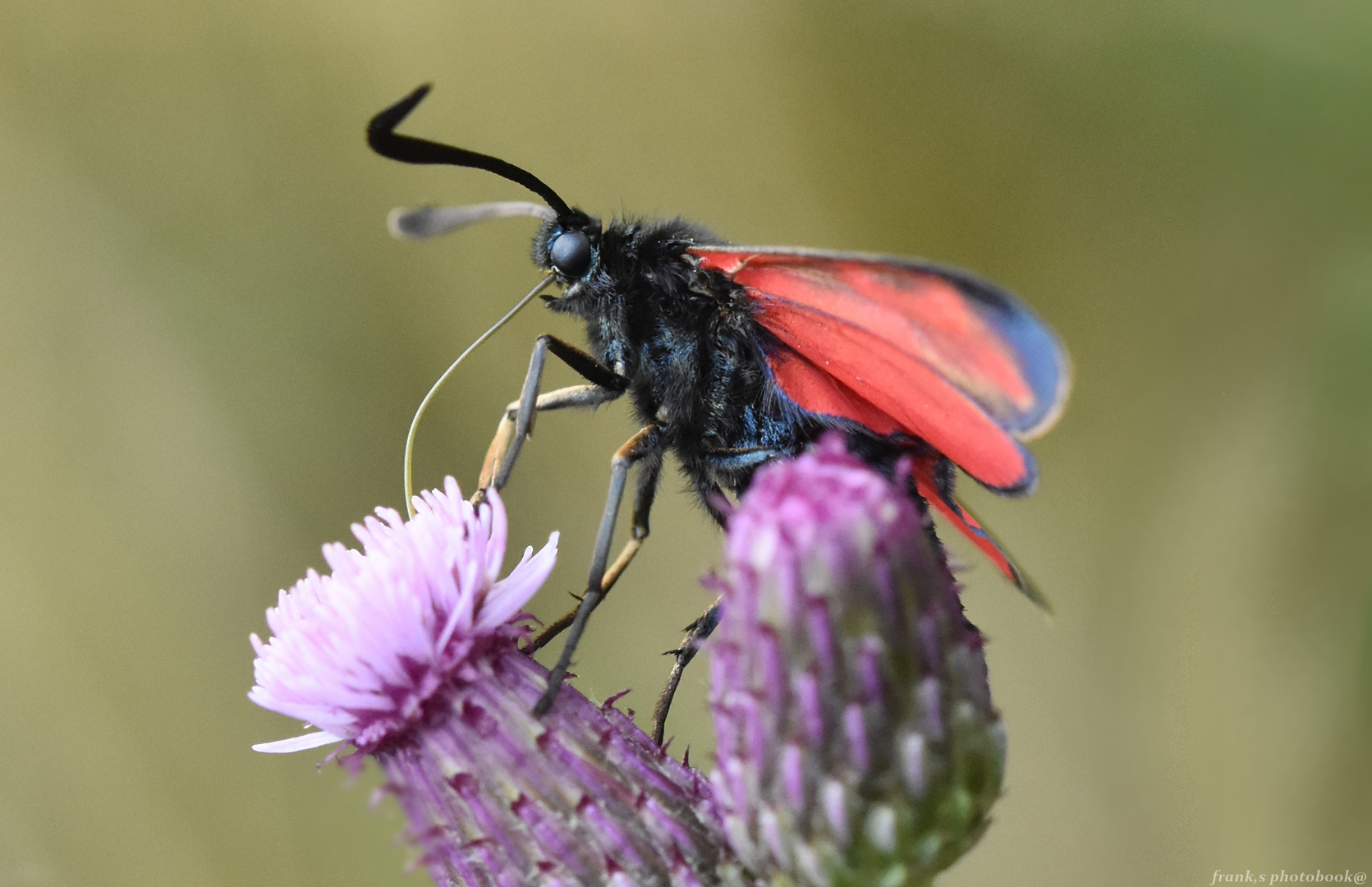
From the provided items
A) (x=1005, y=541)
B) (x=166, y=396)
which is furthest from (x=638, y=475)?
(x=166, y=396)

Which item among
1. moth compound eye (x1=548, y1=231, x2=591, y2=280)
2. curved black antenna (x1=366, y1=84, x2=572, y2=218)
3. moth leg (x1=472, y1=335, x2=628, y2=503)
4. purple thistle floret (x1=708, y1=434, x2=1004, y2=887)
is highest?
curved black antenna (x1=366, y1=84, x2=572, y2=218)

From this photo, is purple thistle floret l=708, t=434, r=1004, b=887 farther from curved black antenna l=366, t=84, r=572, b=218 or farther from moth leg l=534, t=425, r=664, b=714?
curved black antenna l=366, t=84, r=572, b=218

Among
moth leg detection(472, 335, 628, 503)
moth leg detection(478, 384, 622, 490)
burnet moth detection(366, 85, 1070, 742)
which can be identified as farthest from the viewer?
moth leg detection(478, 384, 622, 490)

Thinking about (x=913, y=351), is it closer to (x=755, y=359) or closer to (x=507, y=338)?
(x=755, y=359)

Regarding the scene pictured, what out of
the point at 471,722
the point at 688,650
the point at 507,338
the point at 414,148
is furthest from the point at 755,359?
the point at 507,338

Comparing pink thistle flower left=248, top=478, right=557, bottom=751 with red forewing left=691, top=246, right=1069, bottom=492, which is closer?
red forewing left=691, top=246, right=1069, bottom=492

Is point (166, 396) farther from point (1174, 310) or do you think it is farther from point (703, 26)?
point (1174, 310)

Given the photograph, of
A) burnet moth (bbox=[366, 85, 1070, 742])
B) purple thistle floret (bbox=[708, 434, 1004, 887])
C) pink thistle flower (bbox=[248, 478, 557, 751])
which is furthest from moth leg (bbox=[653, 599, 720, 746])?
purple thistle floret (bbox=[708, 434, 1004, 887])
